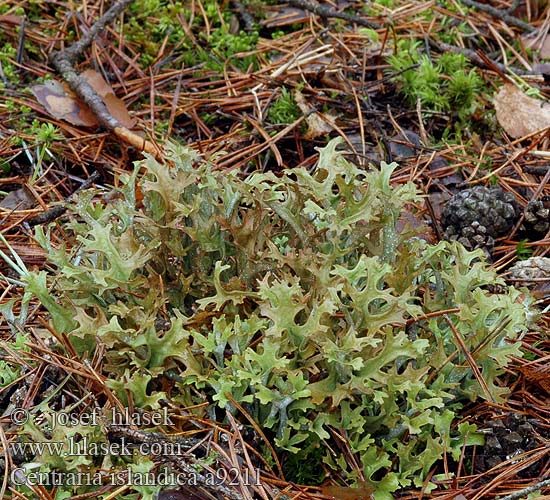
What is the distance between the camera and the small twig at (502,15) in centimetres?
482

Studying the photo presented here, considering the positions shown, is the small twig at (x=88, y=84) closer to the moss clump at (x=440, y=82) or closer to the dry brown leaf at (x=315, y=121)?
the dry brown leaf at (x=315, y=121)

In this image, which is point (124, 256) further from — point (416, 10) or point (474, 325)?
point (416, 10)

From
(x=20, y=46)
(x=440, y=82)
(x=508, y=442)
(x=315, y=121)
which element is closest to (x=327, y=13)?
(x=440, y=82)

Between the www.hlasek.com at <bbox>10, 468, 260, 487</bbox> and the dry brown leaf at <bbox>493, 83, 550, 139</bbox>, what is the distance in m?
2.69

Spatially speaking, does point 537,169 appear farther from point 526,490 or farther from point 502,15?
point 526,490

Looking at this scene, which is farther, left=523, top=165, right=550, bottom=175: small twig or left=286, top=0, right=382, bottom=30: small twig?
left=286, top=0, right=382, bottom=30: small twig

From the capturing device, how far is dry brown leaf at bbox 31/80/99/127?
3949 millimetres

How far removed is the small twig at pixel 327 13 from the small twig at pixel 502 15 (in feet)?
2.29

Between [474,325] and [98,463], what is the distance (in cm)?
132

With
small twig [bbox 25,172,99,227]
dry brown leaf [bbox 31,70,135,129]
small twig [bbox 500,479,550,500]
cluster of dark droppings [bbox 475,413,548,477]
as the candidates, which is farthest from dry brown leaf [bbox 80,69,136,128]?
small twig [bbox 500,479,550,500]

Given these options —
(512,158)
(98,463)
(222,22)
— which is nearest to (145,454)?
(98,463)

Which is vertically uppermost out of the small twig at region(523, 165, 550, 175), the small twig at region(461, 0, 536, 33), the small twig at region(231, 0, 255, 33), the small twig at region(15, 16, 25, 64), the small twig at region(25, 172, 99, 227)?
the small twig at region(15, 16, 25, 64)

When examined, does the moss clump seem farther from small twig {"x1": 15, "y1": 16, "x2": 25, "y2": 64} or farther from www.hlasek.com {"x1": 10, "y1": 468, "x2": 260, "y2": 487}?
www.hlasek.com {"x1": 10, "y1": 468, "x2": 260, "y2": 487}

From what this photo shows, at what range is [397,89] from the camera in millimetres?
4305
